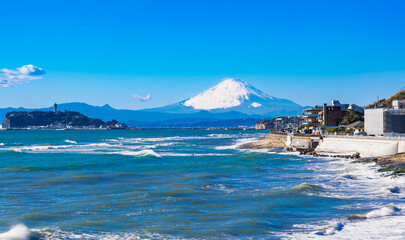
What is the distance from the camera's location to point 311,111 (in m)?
119

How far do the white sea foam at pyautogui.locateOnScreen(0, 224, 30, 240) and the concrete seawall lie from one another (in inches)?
1580

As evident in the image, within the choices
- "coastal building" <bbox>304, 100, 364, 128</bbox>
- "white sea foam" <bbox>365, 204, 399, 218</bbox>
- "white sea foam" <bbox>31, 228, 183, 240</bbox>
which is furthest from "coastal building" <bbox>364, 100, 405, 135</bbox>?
"white sea foam" <bbox>31, 228, 183, 240</bbox>

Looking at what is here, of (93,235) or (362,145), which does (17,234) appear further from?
(362,145)

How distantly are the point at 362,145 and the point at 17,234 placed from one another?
46.8m

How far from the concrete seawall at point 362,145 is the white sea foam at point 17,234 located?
132 ft

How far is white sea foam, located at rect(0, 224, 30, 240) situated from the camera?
17.6 m

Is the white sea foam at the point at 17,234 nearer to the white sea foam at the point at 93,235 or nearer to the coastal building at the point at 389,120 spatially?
the white sea foam at the point at 93,235

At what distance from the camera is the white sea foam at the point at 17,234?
17.6 m

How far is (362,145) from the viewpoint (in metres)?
56.0

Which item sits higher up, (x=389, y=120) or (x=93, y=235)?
(x=389, y=120)

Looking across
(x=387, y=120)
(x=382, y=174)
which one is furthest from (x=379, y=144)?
(x=382, y=174)

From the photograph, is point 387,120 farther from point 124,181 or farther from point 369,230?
point 369,230

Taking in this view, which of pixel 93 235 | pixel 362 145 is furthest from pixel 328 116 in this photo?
pixel 93 235

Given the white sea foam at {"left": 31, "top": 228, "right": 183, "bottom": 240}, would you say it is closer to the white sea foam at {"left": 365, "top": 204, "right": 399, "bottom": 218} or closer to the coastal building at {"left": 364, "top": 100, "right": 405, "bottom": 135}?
the white sea foam at {"left": 365, "top": 204, "right": 399, "bottom": 218}
